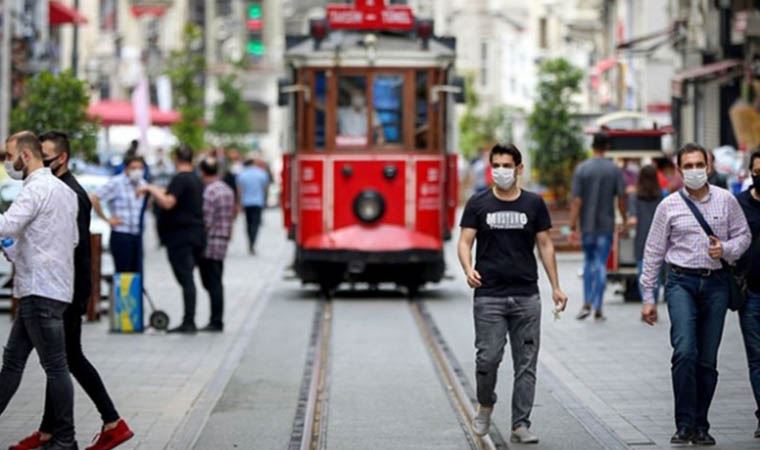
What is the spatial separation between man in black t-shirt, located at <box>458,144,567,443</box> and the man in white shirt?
2.39 m

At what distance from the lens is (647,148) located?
2745 centimetres

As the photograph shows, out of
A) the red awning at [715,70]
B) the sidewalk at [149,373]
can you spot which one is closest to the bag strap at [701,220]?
the sidewalk at [149,373]

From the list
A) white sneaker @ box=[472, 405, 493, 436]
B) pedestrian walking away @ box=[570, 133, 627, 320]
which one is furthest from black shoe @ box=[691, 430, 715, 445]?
pedestrian walking away @ box=[570, 133, 627, 320]

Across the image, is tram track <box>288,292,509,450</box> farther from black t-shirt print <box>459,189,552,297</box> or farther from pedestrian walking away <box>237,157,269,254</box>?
pedestrian walking away <box>237,157,269,254</box>

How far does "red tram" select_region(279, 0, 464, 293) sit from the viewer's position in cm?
2305

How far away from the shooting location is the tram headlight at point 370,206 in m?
23.0

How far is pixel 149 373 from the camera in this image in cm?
1513

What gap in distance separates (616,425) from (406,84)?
11.5 meters

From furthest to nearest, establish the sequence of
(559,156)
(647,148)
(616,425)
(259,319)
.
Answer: (559,156)
(647,148)
(259,319)
(616,425)

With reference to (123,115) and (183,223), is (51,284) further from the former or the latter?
(123,115)

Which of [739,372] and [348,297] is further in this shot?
[348,297]

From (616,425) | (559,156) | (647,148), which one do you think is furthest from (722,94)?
(616,425)

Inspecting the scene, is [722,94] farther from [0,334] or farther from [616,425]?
[616,425]

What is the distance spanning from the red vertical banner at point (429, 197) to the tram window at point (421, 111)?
0.87 feet
